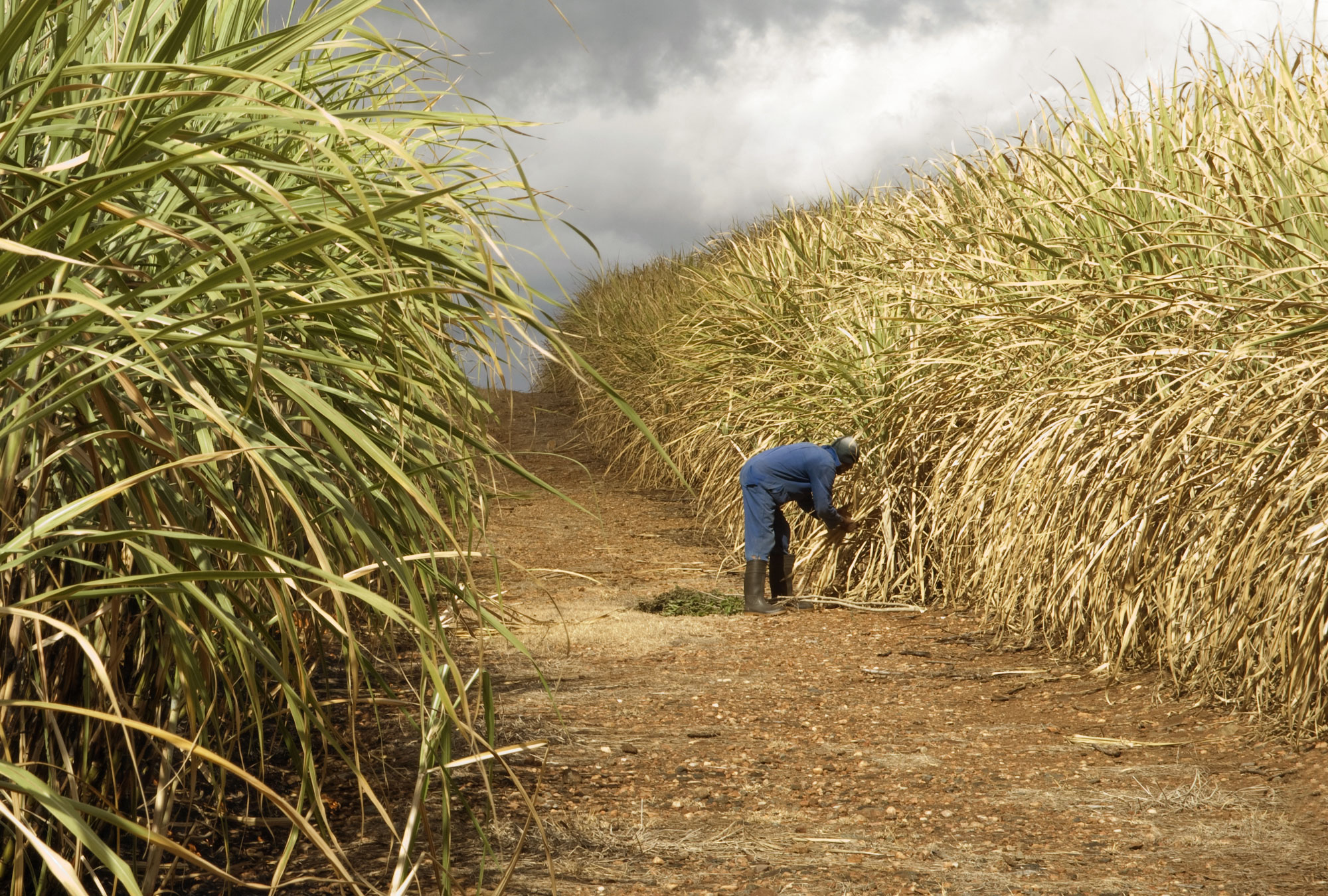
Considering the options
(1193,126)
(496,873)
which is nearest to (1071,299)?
(1193,126)

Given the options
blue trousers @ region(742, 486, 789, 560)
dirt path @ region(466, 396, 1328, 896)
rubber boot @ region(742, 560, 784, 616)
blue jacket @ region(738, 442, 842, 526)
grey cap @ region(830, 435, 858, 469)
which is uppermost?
grey cap @ region(830, 435, 858, 469)

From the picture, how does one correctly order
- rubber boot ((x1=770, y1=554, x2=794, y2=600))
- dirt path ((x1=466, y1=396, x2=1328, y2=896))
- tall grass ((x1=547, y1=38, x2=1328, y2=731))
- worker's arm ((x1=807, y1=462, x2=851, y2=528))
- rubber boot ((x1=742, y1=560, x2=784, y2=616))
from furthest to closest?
rubber boot ((x1=770, y1=554, x2=794, y2=600)) → rubber boot ((x1=742, y1=560, x2=784, y2=616)) → worker's arm ((x1=807, y1=462, x2=851, y2=528)) → tall grass ((x1=547, y1=38, x2=1328, y2=731)) → dirt path ((x1=466, y1=396, x2=1328, y2=896))

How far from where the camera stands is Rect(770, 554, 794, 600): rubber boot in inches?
232

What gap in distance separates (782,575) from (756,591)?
0.29 meters

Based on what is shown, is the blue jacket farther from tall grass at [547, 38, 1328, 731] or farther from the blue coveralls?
tall grass at [547, 38, 1328, 731]

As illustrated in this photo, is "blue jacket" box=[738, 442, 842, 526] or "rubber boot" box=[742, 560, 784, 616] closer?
"blue jacket" box=[738, 442, 842, 526]

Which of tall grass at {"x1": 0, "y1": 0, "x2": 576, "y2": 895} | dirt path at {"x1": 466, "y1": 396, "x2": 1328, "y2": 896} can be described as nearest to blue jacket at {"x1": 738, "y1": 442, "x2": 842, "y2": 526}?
dirt path at {"x1": 466, "y1": 396, "x2": 1328, "y2": 896}

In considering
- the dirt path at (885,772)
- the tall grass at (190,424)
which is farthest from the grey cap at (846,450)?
the tall grass at (190,424)

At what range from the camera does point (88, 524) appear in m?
1.70

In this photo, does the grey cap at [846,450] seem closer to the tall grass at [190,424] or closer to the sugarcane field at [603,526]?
the sugarcane field at [603,526]

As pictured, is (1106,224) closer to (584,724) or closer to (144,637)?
(584,724)

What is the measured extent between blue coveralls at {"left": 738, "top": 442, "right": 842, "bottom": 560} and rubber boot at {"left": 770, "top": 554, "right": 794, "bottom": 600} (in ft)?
0.15

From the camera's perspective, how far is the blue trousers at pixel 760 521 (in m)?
5.74

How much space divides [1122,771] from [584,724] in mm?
1724
